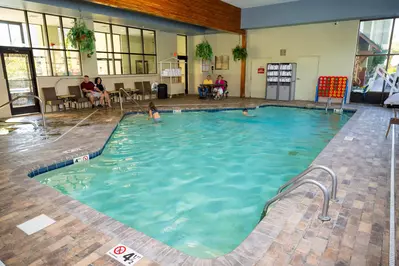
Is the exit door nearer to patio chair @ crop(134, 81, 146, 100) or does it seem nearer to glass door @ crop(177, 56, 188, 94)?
glass door @ crop(177, 56, 188, 94)

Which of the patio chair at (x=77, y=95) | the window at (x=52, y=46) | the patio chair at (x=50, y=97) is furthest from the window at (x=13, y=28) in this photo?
the patio chair at (x=77, y=95)

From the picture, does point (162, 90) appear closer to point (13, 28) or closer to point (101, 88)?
point (101, 88)

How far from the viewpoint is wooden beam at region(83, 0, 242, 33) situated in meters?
7.07

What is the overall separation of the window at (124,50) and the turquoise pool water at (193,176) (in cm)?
460

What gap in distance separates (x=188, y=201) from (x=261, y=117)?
584cm

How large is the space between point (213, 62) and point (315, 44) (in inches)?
202

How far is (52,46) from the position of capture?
8844 mm

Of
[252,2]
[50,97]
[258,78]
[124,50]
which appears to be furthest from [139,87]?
[252,2]

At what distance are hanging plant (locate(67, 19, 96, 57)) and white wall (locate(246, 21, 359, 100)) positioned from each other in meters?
7.29

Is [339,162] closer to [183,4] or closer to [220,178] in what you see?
[220,178]

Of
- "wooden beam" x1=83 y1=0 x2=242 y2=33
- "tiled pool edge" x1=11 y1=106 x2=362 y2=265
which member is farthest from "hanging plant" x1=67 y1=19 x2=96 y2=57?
"tiled pool edge" x1=11 y1=106 x2=362 y2=265

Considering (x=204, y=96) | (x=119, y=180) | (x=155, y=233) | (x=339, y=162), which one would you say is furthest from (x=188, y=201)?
(x=204, y=96)

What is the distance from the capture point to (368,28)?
A: 1006 centimetres

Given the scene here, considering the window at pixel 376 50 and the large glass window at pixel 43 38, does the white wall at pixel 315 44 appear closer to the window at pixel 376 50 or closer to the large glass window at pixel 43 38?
the window at pixel 376 50
